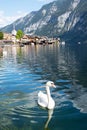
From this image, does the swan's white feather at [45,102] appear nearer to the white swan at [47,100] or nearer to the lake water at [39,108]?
the white swan at [47,100]

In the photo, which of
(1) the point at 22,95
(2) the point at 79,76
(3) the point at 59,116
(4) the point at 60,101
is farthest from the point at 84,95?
(2) the point at 79,76

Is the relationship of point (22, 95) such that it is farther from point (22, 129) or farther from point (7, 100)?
point (22, 129)

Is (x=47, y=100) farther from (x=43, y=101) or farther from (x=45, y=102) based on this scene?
(x=43, y=101)

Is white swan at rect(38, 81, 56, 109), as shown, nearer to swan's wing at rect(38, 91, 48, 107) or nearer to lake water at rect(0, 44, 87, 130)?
swan's wing at rect(38, 91, 48, 107)

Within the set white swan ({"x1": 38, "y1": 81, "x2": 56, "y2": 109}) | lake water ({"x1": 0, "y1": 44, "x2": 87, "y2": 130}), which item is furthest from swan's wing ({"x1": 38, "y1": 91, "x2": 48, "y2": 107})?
lake water ({"x1": 0, "y1": 44, "x2": 87, "y2": 130})

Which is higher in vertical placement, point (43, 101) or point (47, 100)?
point (47, 100)

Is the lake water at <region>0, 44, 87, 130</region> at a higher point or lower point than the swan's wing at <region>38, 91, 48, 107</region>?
lower

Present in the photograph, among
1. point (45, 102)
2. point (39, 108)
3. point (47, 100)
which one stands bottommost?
point (39, 108)

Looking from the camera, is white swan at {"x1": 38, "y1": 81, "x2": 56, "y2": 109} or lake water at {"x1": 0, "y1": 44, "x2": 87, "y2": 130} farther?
white swan at {"x1": 38, "y1": 81, "x2": 56, "y2": 109}

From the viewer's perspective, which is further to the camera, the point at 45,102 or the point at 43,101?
the point at 43,101

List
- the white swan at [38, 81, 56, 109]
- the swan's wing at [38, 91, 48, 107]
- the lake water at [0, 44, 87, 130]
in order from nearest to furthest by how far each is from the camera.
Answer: the lake water at [0, 44, 87, 130] → the white swan at [38, 81, 56, 109] → the swan's wing at [38, 91, 48, 107]

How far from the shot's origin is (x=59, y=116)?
25531mm

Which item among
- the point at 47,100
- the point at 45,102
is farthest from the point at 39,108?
the point at 47,100

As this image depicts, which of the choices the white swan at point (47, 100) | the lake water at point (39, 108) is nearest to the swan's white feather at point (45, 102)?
the white swan at point (47, 100)
